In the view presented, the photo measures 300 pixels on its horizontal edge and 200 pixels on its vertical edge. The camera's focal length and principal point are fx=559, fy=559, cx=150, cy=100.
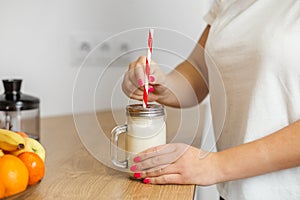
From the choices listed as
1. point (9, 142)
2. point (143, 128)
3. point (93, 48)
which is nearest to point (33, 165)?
point (9, 142)

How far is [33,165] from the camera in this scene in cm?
103

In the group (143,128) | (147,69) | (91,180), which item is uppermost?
(147,69)

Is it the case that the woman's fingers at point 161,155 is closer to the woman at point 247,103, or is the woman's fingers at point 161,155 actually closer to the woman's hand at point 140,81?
the woman at point 247,103

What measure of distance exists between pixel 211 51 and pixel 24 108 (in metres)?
0.58

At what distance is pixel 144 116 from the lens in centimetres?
102

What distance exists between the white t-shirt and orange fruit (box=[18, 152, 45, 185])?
1.23 feet

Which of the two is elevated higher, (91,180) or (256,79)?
(256,79)

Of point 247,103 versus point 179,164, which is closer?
point 179,164

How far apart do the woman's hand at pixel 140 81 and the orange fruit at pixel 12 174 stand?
0.25 metres

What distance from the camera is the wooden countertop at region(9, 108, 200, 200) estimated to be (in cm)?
98

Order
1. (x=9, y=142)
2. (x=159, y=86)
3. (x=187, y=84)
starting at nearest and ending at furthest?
1. (x=9, y=142)
2. (x=159, y=86)
3. (x=187, y=84)

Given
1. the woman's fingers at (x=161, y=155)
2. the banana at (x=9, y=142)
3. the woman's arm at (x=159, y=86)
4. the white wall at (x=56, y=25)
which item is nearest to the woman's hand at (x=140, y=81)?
the woman's arm at (x=159, y=86)

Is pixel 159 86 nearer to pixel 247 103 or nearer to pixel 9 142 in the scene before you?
pixel 247 103

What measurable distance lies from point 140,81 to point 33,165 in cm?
25
